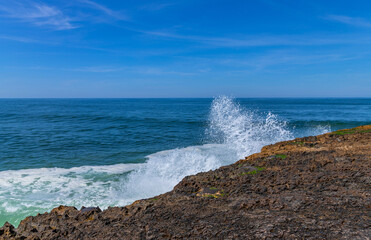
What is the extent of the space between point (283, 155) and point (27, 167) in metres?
12.1

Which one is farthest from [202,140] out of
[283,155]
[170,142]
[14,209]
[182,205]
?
[182,205]

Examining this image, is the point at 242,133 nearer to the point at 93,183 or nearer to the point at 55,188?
the point at 93,183

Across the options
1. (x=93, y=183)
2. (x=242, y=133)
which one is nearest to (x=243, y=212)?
(x=93, y=183)

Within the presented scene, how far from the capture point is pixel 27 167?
39.8ft

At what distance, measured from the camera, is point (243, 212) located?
362cm

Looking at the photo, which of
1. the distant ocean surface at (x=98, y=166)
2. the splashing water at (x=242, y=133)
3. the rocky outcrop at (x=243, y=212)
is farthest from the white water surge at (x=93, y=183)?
the rocky outcrop at (x=243, y=212)

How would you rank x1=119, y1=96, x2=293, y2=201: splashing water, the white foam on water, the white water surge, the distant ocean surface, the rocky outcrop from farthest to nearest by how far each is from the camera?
x1=119, y1=96, x2=293, y2=201: splashing water → the distant ocean surface → the white water surge → the white foam on water → the rocky outcrop

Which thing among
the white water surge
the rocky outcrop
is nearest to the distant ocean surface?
the white water surge

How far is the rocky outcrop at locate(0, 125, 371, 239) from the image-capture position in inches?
123

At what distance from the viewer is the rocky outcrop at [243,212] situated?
123 inches

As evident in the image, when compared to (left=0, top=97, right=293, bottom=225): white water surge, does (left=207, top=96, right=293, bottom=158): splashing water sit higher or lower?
higher

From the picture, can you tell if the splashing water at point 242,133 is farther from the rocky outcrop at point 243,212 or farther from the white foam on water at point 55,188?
the rocky outcrop at point 243,212

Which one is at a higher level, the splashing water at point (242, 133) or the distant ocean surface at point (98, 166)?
the splashing water at point (242, 133)

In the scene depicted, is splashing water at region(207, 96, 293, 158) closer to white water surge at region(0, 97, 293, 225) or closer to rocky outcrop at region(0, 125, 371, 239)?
white water surge at region(0, 97, 293, 225)
